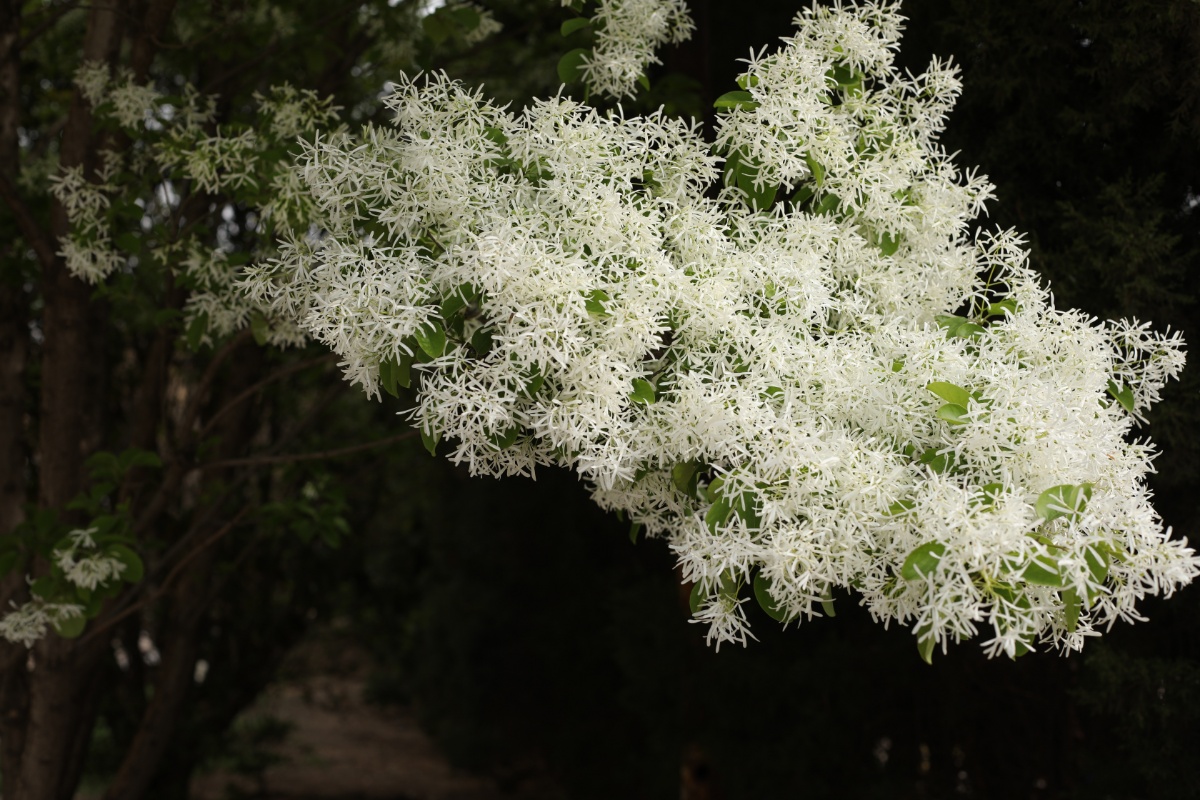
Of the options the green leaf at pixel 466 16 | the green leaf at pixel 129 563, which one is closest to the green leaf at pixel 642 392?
the green leaf at pixel 129 563

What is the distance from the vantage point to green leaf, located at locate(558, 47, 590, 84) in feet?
6.42

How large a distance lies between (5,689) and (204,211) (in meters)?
1.44

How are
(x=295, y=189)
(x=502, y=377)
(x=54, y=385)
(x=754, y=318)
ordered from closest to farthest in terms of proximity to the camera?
(x=502, y=377)
(x=754, y=318)
(x=295, y=189)
(x=54, y=385)

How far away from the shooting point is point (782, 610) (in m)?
1.41

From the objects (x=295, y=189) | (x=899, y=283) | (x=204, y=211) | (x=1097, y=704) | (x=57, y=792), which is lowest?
A: (x=57, y=792)

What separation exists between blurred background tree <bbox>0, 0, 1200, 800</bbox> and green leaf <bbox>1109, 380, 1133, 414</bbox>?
0.60 meters

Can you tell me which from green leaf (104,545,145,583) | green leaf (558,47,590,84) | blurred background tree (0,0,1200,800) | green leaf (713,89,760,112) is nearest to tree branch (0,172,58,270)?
blurred background tree (0,0,1200,800)

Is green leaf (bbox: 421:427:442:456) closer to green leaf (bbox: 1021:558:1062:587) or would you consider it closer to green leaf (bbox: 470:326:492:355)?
green leaf (bbox: 470:326:492:355)

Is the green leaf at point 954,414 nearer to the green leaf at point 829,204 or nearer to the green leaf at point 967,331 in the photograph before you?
the green leaf at point 967,331

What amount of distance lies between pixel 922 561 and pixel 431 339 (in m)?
0.69

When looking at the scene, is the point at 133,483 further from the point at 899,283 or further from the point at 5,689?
the point at 899,283

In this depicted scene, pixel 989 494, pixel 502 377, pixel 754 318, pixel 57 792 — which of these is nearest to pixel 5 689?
pixel 57 792

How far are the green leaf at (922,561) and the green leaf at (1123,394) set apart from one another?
51 centimetres

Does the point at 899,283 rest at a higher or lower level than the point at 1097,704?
higher
